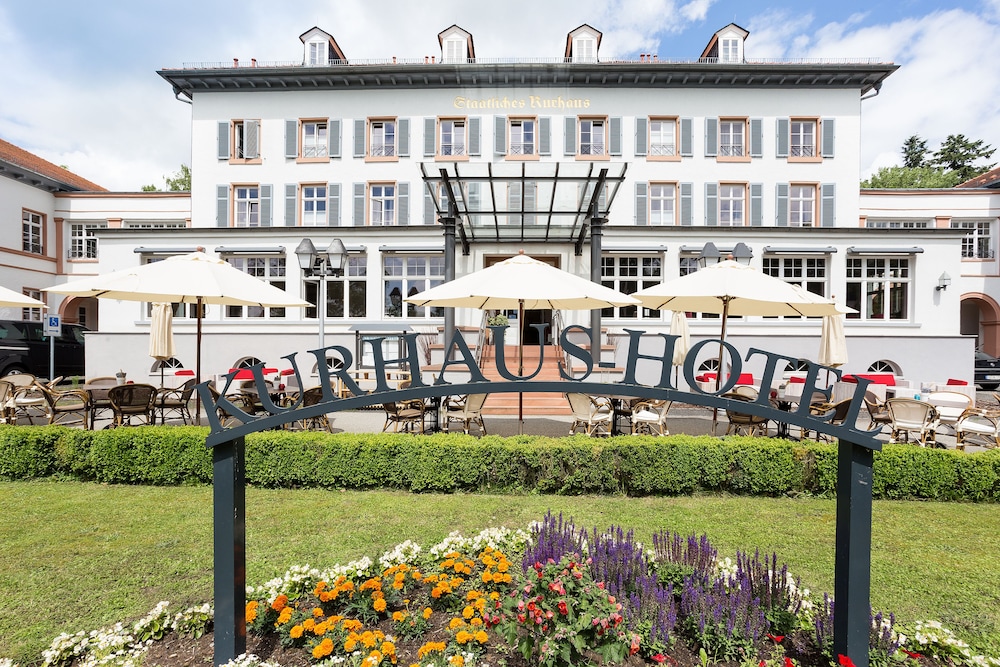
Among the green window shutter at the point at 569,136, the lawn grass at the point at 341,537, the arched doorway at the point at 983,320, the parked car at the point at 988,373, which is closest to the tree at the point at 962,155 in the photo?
the arched doorway at the point at 983,320

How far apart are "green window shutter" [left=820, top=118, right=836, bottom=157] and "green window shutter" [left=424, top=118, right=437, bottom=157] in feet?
49.2

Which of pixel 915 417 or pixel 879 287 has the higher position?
pixel 879 287

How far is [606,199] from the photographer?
14.1m

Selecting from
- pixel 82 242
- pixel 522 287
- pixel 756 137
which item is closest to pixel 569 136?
pixel 756 137

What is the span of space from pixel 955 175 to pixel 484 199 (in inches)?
1716

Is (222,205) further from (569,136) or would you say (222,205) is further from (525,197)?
(569,136)

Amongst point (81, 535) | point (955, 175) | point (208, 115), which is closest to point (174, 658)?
point (81, 535)

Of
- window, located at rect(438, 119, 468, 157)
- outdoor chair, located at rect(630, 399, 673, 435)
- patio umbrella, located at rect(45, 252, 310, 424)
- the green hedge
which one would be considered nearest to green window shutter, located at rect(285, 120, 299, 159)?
window, located at rect(438, 119, 468, 157)

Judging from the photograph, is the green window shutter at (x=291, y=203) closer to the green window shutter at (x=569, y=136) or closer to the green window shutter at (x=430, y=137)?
the green window shutter at (x=430, y=137)

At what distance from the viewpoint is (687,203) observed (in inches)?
711

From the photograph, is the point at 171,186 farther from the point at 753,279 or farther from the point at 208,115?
the point at 753,279

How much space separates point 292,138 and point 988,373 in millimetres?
28670

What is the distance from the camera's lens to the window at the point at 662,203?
59.8 feet

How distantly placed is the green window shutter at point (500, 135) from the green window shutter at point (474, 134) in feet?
2.01
